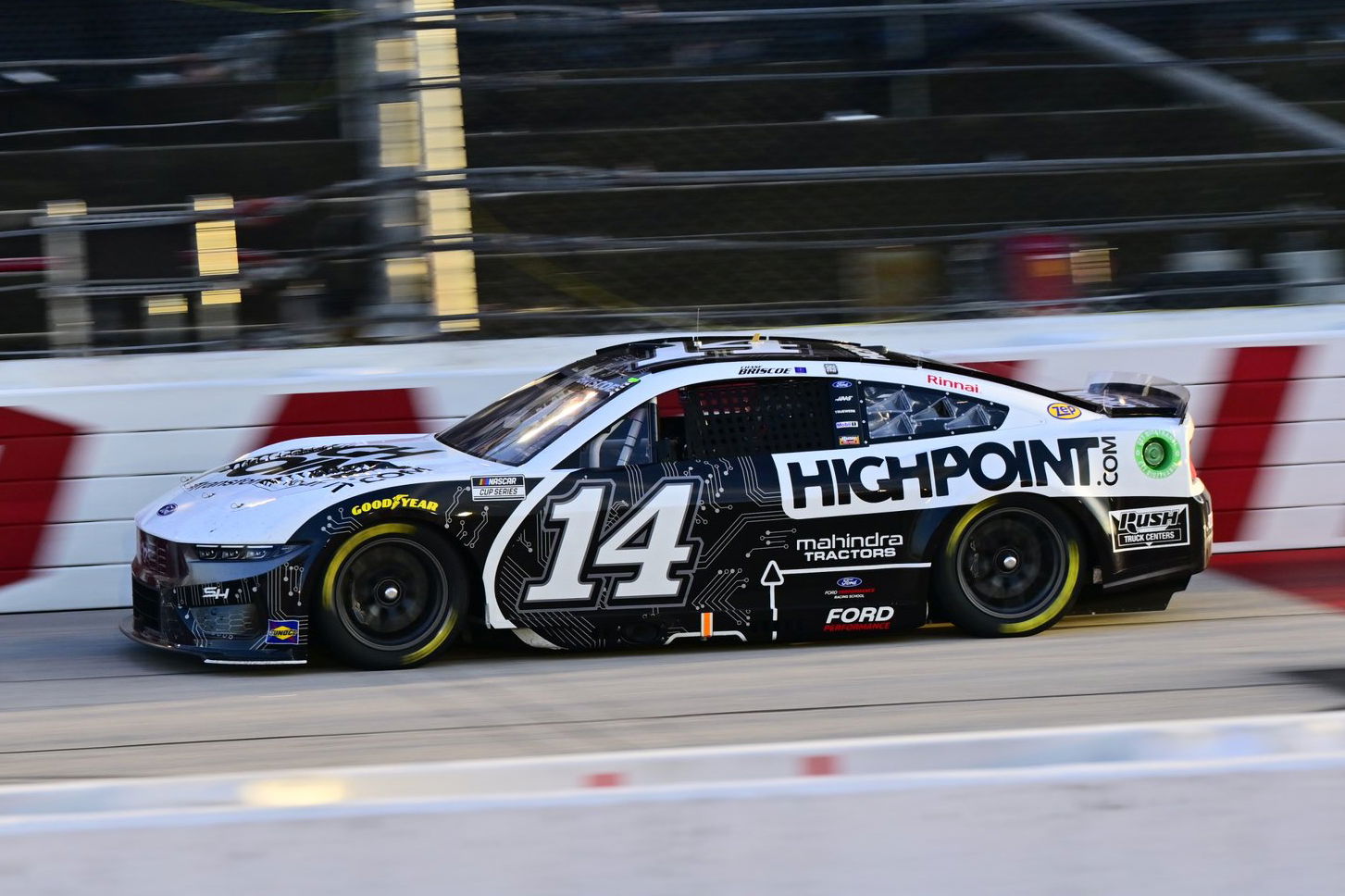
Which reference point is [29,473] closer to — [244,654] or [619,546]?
[244,654]

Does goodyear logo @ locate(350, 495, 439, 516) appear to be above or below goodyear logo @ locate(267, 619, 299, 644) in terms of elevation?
above

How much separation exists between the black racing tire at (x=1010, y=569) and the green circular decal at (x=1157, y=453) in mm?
391

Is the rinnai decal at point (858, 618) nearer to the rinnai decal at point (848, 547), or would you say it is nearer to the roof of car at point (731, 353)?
the rinnai decal at point (848, 547)

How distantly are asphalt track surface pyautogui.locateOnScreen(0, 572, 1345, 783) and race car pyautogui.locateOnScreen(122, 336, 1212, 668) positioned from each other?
156 mm

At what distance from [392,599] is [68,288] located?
301cm

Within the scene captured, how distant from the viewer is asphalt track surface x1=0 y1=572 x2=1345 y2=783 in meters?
5.41

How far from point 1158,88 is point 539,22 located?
359 cm

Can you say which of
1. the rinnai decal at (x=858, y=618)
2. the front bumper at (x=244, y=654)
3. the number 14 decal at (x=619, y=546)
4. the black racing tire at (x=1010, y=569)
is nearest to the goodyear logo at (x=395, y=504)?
the number 14 decal at (x=619, y=546)

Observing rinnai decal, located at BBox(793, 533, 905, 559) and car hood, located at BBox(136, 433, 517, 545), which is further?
rinnai decal, located at BBox(793, 533, 905, 559)

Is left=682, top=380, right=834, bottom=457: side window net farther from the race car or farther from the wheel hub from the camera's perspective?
the wheel hub

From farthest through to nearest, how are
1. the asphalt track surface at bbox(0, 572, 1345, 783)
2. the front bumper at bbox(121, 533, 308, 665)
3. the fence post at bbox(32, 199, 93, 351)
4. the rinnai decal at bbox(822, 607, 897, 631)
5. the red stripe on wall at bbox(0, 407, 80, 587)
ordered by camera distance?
the fence post at bbox(32, 199, 93, 351), the red stripe on wall at bbox(0, 407, 80, 587), the rinnai decal at bbox(822, 607, 897, 631), the front bumper at bbox(121, 533, 308, 665), the asphalt track surface at bbox(0, 572, 1345, 783)

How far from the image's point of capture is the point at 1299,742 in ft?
11.3

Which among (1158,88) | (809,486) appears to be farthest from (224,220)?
(1158,88)

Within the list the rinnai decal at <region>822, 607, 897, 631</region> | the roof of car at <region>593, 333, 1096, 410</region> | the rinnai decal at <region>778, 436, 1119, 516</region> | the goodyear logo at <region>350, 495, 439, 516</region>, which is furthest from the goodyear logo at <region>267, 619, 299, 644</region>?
the rinnai decal at <region>822, 607, 897, 631</region>
